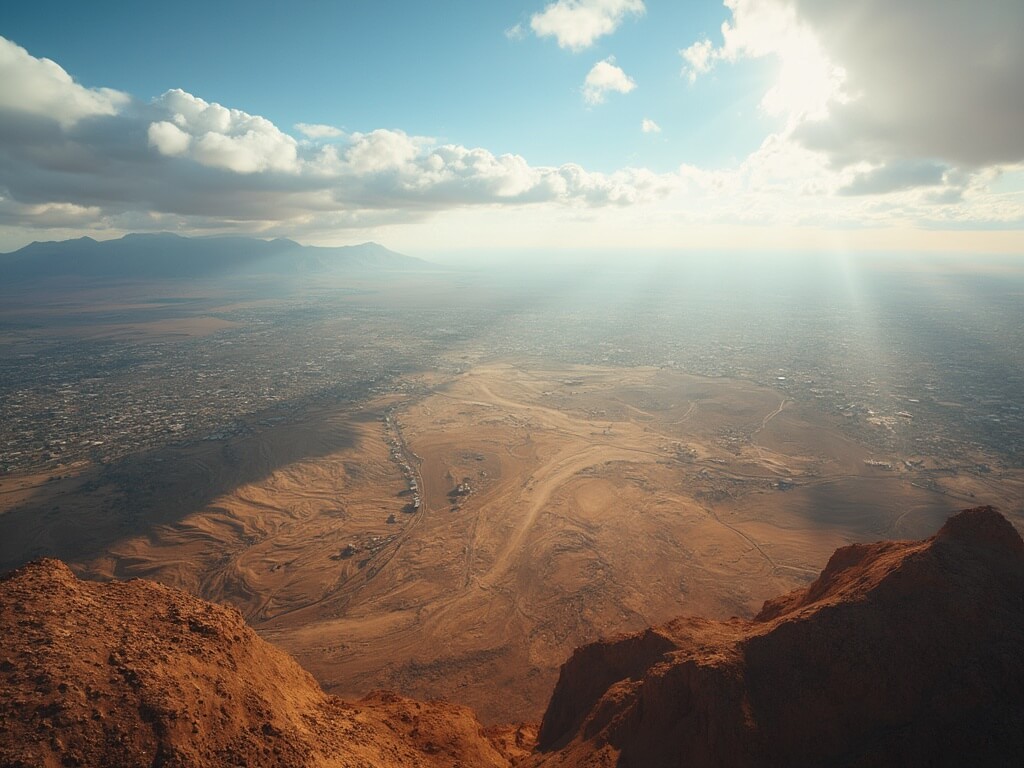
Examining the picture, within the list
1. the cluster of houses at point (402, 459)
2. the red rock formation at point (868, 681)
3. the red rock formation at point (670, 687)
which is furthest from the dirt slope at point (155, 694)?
the cluster of houses at point (402, 459)

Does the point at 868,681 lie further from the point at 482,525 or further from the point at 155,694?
the point at 482,525

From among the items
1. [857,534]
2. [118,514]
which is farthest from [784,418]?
[118,514]

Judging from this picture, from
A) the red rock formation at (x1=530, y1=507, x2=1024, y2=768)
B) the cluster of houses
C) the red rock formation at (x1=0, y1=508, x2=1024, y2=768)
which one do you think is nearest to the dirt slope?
the red rock formation at (x1=0, y1=508, x2=1024, y2=768)

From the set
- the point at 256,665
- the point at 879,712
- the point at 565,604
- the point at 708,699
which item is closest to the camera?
the point at 879,712

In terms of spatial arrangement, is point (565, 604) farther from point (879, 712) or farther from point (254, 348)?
point (254, 348)

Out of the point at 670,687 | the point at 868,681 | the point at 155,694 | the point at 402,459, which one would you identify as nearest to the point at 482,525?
the point at 402,459

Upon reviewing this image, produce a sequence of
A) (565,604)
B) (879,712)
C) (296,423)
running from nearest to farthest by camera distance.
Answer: (879,712) → (565,604) → (296,423)
